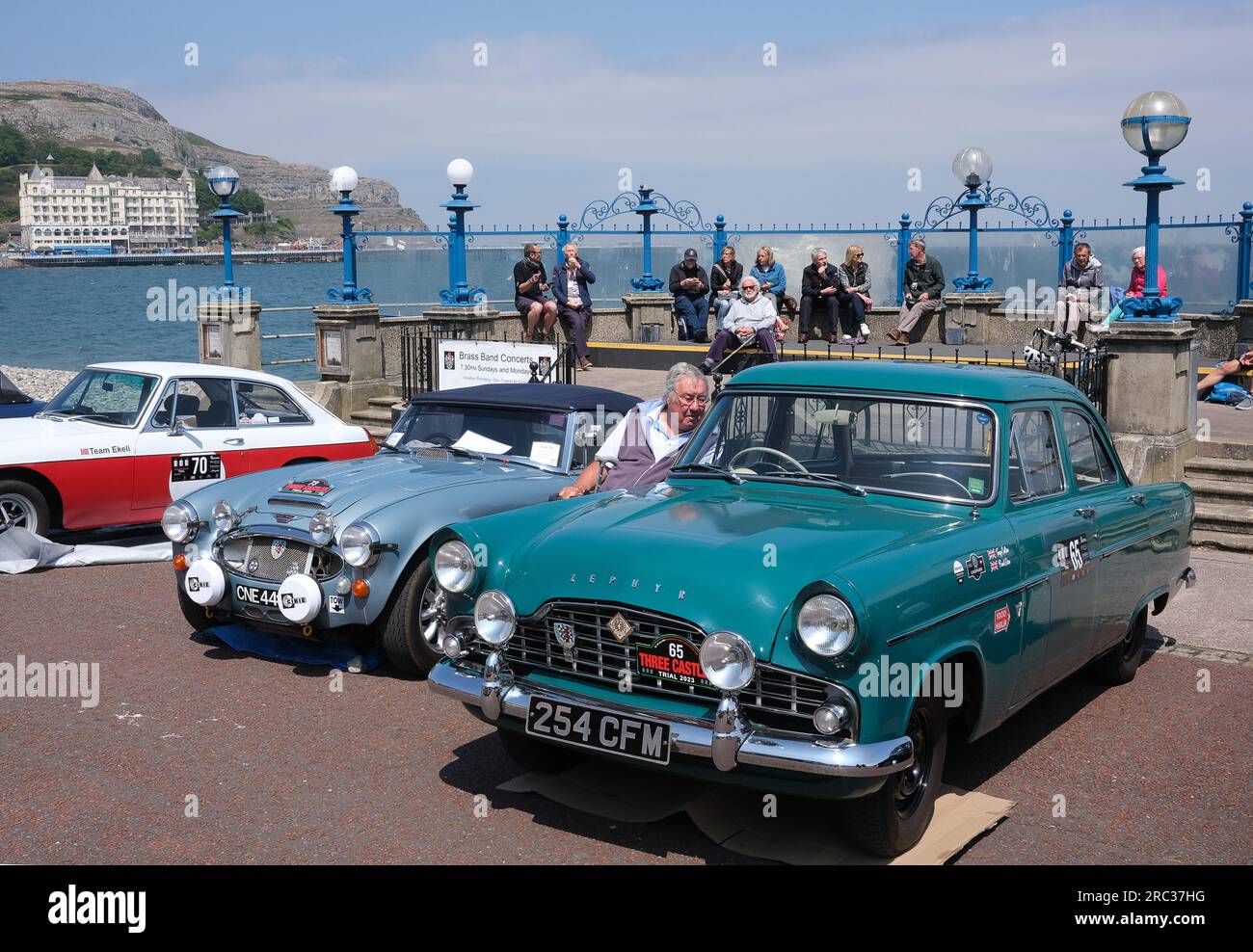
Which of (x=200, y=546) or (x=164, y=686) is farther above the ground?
(x=200, y=546)

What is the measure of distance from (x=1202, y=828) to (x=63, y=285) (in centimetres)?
11335

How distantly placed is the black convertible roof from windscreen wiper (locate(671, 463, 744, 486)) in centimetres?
240

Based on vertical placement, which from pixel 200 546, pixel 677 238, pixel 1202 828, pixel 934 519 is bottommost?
pixel 1202 828

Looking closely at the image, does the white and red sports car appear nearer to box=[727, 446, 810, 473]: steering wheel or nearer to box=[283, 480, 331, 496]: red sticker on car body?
box=[283, 480, 331, 496]: red sticker on car body

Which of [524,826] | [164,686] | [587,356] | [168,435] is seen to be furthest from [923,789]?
[587,356]

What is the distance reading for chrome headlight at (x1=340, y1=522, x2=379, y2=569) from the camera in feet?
21.9

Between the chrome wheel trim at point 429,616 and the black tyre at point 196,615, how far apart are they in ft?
4.23

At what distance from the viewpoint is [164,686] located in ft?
22.0

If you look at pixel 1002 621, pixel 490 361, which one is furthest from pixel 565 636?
pixel 490 361

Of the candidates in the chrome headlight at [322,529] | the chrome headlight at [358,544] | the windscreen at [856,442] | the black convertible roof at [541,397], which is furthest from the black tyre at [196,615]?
the windscreen at [856,442]

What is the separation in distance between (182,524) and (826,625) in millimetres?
4413

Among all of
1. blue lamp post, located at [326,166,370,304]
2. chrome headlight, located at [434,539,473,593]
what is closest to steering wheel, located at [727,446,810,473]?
chrome headlight, located at [434,539,473,593]

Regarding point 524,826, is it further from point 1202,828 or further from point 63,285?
point 63,285
